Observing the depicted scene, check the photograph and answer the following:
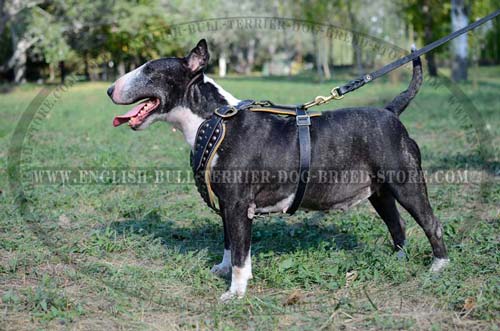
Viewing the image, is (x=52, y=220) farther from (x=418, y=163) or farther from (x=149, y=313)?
(x=418, y=163)

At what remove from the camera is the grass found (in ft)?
11.8

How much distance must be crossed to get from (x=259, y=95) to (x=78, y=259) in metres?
17.5

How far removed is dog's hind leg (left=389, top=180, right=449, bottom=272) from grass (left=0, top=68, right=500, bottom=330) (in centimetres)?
12

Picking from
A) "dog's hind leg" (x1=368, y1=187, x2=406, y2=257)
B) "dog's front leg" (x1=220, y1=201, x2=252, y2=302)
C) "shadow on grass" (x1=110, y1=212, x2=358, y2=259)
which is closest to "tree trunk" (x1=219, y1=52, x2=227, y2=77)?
"shadow on grass" (x1=110, y1=212, x2=358, y2=259)

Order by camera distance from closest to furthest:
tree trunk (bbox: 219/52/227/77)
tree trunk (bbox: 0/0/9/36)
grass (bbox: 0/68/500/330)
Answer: grass (bbox: 0/68/500/330), tree trunk (bbox: 0/0/9/36), tree trunk (bbox: 219/52/227/77)

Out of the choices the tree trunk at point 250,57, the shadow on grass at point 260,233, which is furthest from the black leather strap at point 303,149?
the tree trunk at point 250,57

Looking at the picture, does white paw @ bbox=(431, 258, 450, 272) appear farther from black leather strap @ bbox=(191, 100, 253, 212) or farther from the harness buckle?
black leather strap @ bbox=(191, 100, 253, 212)

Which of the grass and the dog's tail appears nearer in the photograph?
the grass

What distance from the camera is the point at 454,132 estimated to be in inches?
433

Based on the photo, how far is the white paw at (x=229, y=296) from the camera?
390 centimetres

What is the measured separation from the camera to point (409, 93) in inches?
174

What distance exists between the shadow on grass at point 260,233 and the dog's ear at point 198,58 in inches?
68.2

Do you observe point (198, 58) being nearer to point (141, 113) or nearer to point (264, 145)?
point (141, 113)

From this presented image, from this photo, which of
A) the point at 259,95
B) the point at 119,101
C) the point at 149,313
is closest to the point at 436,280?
the point at 149,313
